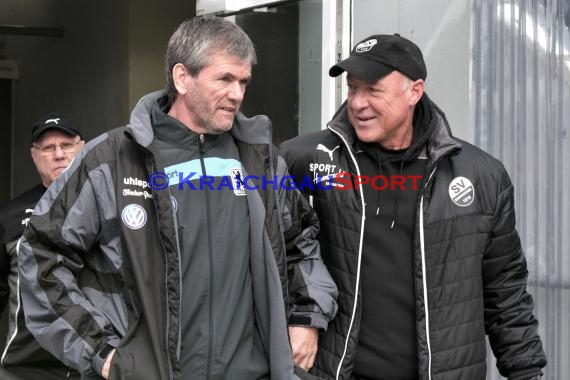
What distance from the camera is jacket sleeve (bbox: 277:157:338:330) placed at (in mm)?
3434

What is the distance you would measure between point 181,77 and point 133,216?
512mm

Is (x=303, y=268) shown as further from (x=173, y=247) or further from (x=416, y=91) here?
(x=416, y=91)

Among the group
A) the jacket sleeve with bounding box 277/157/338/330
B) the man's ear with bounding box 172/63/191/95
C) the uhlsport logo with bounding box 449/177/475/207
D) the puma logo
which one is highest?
the man's ear with bounding box 172/63/191/95

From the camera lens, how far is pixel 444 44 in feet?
15.5

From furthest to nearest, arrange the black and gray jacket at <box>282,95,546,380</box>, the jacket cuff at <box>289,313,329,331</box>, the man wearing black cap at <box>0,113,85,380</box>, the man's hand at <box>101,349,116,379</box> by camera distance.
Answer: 1. the man wearing black cap at <box>0,113,85,380</box>
2. the black and gray jacket at <box>282,95,546,380</box>
3. the jacket cuff at <box>289,313,329,331</box>
4. the man's hand at <box>101,349,116,379</box>

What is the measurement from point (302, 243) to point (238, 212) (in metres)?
0.34

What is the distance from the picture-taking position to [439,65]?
474 cm

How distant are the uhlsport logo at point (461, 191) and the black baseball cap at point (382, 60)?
0.42m

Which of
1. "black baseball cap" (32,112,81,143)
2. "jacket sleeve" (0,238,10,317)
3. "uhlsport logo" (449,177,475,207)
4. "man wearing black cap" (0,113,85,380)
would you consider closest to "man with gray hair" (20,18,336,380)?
"uhlsport logo" (449,177,475,207)

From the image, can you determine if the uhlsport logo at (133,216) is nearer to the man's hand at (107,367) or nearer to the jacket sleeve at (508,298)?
the man's hand at (107,367)

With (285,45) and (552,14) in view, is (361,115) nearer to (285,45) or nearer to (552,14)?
(552,14)

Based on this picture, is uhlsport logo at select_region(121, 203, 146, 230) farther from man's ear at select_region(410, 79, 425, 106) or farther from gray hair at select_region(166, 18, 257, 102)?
man's ear at select_region(410, 79, 425, 106)

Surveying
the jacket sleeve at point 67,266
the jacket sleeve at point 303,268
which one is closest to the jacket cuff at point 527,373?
the jacket sleeve at point 303,268

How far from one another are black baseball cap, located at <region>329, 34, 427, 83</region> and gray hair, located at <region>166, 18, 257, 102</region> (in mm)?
459
